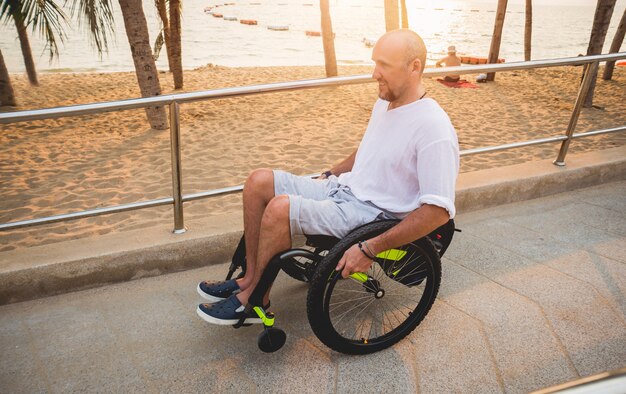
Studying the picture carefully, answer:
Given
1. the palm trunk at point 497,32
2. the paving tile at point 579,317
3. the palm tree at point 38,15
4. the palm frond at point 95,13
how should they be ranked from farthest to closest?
the palm trunk at point 497,32, the palm frond at point 95,13, the palm tree at point 38,15, the paving tile at point 579,317

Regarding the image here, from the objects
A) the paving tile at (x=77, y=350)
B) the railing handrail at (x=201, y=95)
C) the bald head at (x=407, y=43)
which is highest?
the bald head at (x=407, y=43)

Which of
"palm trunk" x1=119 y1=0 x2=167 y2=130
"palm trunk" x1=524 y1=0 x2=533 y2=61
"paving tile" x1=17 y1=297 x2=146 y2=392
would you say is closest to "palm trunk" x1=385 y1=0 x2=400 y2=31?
"palm trunk" x1=119 y1=0 x2=167 y2=130

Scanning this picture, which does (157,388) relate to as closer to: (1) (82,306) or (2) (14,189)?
(1) (82,306)

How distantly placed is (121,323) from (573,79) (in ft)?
40.2

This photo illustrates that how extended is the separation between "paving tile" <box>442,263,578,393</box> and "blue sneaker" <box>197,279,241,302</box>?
1.21m

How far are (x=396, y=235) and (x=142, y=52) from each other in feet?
20.2

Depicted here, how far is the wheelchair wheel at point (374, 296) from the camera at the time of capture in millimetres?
1966

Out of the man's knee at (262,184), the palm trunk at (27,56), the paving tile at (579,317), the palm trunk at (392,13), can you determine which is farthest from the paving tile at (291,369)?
the palm trunk at (27,56)

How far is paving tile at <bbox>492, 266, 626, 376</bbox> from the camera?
2.22m

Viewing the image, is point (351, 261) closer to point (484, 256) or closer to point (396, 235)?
point (396, 235)

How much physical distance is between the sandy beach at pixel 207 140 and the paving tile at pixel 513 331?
2.22 m

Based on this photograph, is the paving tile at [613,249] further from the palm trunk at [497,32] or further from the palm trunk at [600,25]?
the palm trunk at [497,32]

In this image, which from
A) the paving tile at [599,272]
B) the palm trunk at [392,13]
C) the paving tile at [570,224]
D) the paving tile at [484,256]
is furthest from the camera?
the palm trunk at [392,13]

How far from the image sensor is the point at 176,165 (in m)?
2.78
